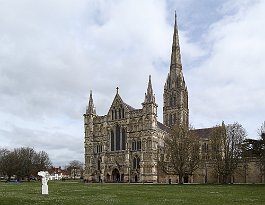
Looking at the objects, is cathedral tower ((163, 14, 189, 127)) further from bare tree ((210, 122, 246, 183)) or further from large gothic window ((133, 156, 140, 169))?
bare tree ((210, 122, 246, 183))

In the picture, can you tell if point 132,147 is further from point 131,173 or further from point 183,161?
point 183,161

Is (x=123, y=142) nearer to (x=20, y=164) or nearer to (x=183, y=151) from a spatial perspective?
(x=183, y=151)

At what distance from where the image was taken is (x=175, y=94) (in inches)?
4557

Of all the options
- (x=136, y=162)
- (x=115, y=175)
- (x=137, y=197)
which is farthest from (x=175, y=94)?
(x=137, y=197)

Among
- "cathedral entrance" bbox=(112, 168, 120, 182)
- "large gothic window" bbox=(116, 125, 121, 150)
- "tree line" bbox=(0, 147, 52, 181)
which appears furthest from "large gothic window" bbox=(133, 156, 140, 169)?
"tree line" bbox=(0, 147, 52, 181)

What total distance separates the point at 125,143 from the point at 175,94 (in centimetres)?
3326

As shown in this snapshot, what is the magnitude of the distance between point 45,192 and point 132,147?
56310 mm

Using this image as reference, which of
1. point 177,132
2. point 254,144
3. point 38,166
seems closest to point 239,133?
point 254,144

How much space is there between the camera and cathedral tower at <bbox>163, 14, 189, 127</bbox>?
11438 centimetres

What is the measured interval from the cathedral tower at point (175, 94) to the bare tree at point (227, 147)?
43605 millimetres

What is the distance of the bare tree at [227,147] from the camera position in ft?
220

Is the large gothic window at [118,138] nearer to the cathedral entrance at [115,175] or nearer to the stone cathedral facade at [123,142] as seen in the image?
the stone cathedral facade at [123,142]

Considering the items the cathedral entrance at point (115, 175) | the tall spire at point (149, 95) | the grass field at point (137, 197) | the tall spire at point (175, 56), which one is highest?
the tall spire at point (175, 56)

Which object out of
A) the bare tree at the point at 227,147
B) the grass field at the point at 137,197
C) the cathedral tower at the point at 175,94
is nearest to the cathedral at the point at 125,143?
the bare tree at the point at 227,147
